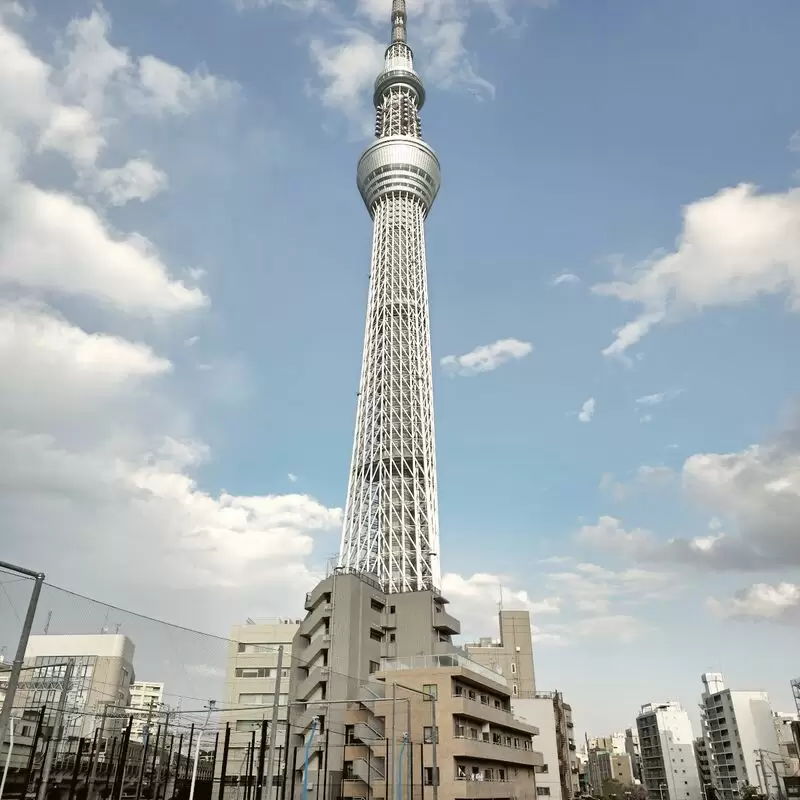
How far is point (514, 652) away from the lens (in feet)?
244

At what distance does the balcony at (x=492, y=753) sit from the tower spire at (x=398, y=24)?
80189 mm

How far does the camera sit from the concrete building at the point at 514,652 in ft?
236

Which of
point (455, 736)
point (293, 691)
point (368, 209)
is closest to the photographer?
point (455, 736)

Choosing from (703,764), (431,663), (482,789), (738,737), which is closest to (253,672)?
(431,663)

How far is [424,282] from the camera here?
73062 millimetres

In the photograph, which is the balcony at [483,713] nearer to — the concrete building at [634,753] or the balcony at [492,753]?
the balcony at [492,753]

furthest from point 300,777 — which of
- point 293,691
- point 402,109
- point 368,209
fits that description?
point 402,109

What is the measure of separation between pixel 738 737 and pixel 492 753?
223 feet

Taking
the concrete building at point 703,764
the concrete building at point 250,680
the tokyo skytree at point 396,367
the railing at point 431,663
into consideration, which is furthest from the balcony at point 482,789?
the concrete building at point 703,764

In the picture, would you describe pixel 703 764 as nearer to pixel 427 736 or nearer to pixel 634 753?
pixel 634 753

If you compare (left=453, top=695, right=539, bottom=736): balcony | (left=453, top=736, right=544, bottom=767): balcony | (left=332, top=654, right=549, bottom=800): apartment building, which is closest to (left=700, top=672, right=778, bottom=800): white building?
(left=453, top=736, right=544, bottom=767): balcony

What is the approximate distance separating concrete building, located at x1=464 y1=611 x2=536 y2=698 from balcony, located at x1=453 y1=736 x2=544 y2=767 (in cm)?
2466

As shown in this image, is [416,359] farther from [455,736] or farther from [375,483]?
[455,736]

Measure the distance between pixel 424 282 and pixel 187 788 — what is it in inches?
2000
